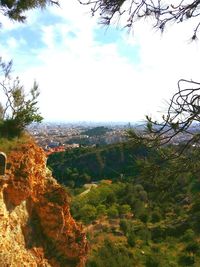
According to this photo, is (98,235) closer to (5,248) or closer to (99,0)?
(5,248)

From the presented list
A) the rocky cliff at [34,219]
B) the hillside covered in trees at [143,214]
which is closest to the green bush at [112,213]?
the hillside covered in trees at [143,214]

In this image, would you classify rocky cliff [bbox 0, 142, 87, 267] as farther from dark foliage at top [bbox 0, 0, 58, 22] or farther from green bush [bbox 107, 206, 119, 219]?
green bush [bbox 107, 206, 119, 219]

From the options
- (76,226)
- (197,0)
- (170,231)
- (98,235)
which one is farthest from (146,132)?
(170,231)

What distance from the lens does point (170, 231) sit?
96.6 ft

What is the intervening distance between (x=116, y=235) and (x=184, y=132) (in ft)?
81.8

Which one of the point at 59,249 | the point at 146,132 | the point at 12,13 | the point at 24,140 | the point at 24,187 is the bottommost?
the point at 59,249

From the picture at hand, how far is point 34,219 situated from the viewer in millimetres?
9492

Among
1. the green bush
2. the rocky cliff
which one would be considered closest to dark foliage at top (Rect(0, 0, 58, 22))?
the rocky cliff

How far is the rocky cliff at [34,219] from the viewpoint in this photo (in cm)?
852

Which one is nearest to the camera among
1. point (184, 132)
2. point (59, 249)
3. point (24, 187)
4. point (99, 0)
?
point (184, 132)

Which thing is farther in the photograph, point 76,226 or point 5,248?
point 76,226

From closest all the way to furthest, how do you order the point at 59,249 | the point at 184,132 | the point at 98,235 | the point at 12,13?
the point at 184,132 < the point at 12,13 < the point at 59,249 < the point at 98,235

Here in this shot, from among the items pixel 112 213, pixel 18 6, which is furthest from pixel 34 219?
pixel 112 213

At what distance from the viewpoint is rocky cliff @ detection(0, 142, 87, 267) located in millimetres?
8523
